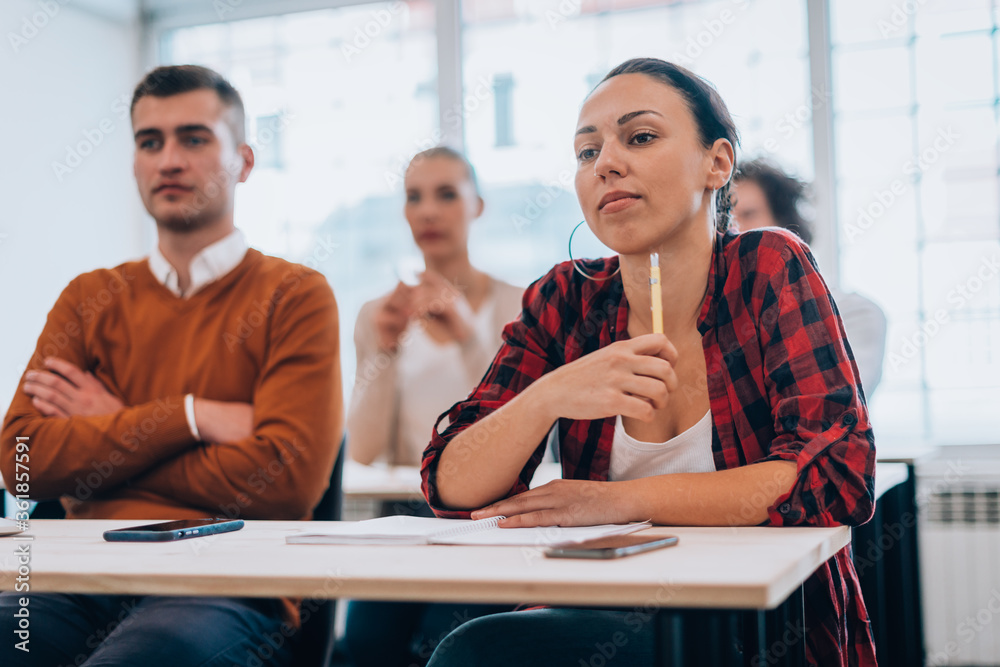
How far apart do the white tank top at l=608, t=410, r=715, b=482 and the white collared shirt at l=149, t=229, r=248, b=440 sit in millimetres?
938

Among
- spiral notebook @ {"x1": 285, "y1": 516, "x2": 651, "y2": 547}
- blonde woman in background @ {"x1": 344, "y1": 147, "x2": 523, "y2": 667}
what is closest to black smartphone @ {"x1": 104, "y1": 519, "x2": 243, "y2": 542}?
spiral notebook @ {"x1": 285, "y1": 516, "x2": 651, "y2": 547}

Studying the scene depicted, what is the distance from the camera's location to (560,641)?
1.06 meters

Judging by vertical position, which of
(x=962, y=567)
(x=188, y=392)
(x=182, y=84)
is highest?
(x=182, y=84)

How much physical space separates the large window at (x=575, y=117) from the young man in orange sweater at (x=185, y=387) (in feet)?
5.35

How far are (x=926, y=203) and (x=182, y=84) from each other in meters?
2.80

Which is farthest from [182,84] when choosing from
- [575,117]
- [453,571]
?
[575,117]

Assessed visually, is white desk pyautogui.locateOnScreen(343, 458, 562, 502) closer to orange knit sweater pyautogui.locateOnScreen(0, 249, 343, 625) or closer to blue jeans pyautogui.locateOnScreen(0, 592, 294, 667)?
orange knit sweater pyautogui.locateOnScreen(0, 249, 343, 625)

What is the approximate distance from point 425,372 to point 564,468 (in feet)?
4.56

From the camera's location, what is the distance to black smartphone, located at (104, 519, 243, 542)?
1090 mm

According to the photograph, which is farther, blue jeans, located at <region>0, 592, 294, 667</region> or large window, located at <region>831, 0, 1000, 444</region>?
large window, located at <region>831, 0, 1000, 444</region>

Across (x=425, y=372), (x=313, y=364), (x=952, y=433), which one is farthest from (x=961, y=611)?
(x=313, y=364)

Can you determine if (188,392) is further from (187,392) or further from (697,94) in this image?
(697,94)

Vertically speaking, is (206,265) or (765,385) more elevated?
(206,265)

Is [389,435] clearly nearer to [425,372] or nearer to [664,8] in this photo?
[425,372]
